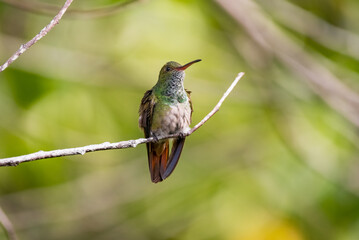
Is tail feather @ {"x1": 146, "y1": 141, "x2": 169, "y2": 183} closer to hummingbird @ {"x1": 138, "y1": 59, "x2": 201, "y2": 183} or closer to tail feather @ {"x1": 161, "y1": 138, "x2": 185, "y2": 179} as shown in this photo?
hummingbird @ {"x1": 138, "y1": 59, "x2": 201, "y2": 183}

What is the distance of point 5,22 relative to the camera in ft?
20.5

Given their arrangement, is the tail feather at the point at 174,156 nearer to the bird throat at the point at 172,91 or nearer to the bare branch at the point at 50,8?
the bird throat at the point at 172,91

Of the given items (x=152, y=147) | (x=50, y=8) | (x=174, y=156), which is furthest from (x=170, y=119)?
(x=50, y=8)

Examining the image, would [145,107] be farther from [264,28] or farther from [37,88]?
[37,88]

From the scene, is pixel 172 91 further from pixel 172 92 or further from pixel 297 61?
pixel 297 61

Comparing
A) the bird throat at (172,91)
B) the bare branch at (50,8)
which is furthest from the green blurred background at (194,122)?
the bird throat at (172,91)

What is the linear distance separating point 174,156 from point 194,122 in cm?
365

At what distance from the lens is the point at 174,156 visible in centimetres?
311

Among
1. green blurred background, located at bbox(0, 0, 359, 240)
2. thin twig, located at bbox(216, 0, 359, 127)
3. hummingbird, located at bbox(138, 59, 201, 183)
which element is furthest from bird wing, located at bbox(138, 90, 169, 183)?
green blurred background, located at bbox(0, 0, 359, 240)

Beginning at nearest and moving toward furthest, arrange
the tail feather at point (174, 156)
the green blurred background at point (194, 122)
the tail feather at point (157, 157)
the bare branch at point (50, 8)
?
the tail feather at point (174, 156) → the tail feather at point (157, 157) → the bare branch at point (50, 8) → the green blurred background at point (194, 122)

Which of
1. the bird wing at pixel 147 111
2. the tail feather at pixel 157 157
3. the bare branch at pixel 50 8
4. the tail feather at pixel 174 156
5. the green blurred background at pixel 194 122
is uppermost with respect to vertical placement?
the bare branch at pixel 50 8

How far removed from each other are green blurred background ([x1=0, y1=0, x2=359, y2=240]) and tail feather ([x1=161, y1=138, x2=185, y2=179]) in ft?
7.20

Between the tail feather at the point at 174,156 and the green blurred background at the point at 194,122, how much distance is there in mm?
2195

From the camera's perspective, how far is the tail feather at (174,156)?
2943 millimetres
